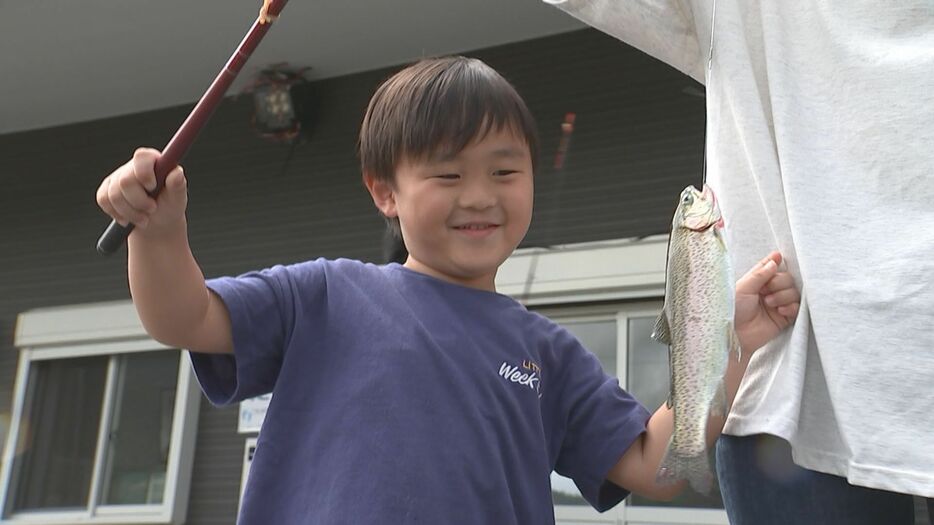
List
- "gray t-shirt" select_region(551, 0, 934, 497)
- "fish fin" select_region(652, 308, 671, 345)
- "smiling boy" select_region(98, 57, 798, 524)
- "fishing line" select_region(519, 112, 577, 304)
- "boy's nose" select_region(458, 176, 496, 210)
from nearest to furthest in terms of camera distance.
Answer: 1. "gray t-shirt" select_region(551, 0, 934, 497)
2. "smiling boy" select_region(98, 57, 798, 524)
3. "fish fin" select_region(652, 308, 671, 345)
4. "boy's nose" select_region(458, 176, 496, 210)
5. "fishing line" select_region(519, 112, 577, 304)

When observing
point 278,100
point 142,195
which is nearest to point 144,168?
point 142,195

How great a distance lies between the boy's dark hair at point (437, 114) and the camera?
202cm

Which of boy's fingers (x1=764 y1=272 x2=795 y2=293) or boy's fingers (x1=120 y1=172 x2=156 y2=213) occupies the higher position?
boy's fingers (x1=120 y1=172 x2=156 y2=213)

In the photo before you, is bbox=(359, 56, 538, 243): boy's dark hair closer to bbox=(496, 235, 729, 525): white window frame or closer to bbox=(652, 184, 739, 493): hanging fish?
bbox=(652, 184, 739, 493): hanging fish

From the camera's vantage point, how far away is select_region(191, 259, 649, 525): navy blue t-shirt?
1798 millimetres

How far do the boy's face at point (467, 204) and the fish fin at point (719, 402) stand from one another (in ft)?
1.71

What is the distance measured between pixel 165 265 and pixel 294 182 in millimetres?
4995

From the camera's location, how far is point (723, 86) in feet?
6.14

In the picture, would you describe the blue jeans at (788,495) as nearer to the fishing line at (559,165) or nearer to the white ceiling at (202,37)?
the fishing line at (559,165)

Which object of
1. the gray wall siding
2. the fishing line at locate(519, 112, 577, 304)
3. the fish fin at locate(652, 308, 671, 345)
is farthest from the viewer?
the fishing line at locate(519, 112, 577, 304)

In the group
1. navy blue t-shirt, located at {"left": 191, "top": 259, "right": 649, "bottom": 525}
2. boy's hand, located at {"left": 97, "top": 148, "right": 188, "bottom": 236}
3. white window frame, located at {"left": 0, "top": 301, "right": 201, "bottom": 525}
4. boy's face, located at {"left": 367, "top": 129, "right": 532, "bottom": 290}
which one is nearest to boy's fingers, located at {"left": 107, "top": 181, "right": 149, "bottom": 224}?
boy's hand, located at {"left": 97, "top": 148, "right": 188, "bottom": 236}

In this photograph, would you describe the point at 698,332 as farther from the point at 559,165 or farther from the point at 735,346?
the point at 559,165

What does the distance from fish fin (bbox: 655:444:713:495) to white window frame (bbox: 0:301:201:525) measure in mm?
5181

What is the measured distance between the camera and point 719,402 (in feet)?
5.67
